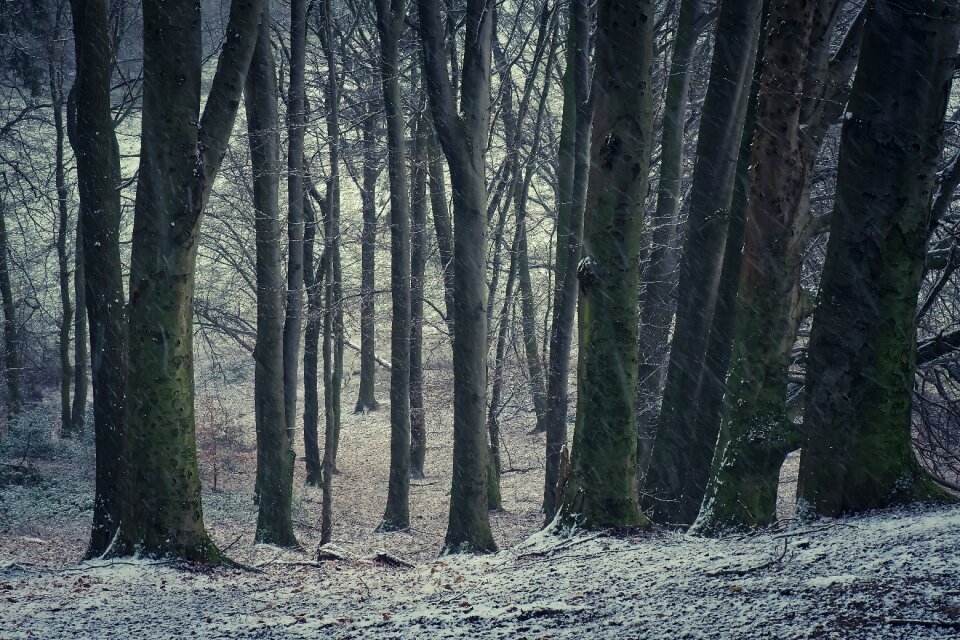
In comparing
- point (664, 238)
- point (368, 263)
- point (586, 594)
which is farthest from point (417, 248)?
point (586, 594)

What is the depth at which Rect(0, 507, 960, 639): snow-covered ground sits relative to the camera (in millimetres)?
3346

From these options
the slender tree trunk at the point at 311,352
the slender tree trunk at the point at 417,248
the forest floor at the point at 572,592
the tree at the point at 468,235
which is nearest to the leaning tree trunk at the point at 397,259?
the slender tree trunk at the point at 417,248

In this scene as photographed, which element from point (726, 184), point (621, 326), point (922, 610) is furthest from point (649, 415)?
point (922, 610)

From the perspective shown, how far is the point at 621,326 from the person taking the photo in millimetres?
5996

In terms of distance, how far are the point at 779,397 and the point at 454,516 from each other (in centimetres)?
576

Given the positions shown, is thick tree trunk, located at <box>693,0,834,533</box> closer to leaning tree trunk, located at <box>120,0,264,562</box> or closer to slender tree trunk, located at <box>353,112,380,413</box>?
leaning tree trunk, located at <box>120,0,264,562</box>

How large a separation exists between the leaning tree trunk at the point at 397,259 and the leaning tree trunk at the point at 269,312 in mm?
2451

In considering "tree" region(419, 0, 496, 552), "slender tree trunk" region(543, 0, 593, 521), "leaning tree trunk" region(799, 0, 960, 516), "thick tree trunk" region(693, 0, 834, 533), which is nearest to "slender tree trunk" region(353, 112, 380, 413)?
"slender tree trunk" region(543, 0, 593, 521)

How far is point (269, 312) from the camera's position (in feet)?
37.2

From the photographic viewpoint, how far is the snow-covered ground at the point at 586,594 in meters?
3.35

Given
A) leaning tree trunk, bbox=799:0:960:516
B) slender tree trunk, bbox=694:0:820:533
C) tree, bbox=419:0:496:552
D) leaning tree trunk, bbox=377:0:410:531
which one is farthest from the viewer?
leaning tree trunk, bbox=377:0:410:531

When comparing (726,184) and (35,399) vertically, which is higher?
Result: (726,184)

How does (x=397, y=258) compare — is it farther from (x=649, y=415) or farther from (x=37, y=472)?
(x=37, y=472)

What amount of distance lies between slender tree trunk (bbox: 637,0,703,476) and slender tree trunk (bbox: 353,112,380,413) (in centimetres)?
585
